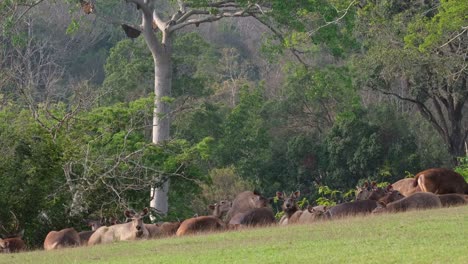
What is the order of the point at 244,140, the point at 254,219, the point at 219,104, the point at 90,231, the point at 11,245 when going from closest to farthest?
1. the point at 11,245
2. the point at 254,219
3. the point at 90,231
4. the point at 244,140
5. the point at 219,104

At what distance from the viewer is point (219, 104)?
173 ft

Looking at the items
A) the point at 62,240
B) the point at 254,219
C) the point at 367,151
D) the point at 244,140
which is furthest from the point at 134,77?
the point at 62,240

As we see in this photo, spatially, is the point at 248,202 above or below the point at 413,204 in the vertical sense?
above

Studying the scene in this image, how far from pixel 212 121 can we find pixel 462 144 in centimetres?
1092

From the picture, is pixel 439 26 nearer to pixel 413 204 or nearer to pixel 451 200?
pixel 451 200

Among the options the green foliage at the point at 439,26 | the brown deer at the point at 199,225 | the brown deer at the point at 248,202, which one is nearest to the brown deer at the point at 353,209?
the brown deer at the point at 199,225

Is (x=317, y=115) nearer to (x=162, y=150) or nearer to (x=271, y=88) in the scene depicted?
(x=271, y=88)

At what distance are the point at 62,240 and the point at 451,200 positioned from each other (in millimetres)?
7277

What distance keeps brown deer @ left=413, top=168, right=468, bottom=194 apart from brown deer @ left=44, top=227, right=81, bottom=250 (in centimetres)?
761

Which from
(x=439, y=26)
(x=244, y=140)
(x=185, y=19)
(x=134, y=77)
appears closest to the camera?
(x=185, y=19)

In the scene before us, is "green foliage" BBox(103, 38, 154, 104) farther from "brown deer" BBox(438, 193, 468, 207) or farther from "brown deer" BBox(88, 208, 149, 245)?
"brown deer" BBox(438, 193, 468, 207)

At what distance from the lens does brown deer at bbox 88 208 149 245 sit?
19984 millimetres

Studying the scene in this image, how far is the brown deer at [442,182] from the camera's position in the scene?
23.4 m

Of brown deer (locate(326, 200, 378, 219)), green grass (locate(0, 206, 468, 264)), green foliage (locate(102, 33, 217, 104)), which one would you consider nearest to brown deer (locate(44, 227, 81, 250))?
green grass (locate(0, 206, 468, 264))
